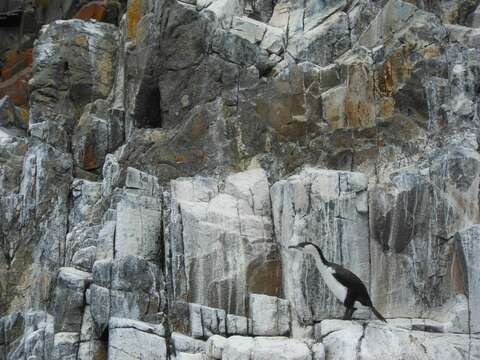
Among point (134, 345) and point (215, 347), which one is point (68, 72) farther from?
point (215, 347)

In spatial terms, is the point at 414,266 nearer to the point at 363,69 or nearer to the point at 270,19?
the point at 363,69

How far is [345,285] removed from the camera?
17281 millimetres

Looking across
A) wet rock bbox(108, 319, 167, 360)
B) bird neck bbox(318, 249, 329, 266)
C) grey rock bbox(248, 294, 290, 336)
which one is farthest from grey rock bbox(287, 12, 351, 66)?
wet rock bbox(108, 319, 167, 360)

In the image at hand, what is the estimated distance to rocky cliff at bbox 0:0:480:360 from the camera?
18.2 meters

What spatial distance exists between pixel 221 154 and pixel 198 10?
5.30m

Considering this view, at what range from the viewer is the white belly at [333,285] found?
1736 cm

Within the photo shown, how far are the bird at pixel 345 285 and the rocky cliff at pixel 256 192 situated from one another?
47 cm

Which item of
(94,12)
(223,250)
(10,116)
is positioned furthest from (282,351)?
(94,12)

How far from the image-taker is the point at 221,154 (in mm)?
22469

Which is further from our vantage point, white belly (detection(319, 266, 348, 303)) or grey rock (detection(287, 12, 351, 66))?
grey rock (detection(287, 12, 351, 66))

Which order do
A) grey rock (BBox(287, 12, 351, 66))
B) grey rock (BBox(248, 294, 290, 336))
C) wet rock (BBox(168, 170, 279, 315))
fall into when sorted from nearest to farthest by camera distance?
grey rock (BBox(248, 294, 290, 336)), wet rock (BBox(168, 170, 279, 315)), grey rock (BBox(287, 12, 351, 66))

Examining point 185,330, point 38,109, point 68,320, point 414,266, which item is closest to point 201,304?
point 185,330

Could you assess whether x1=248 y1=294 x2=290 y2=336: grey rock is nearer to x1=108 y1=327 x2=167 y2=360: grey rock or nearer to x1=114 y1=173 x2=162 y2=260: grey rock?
x1=108 y1=327 x2=167 y2=360: grey rock

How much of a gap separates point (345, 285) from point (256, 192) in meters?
4.05
